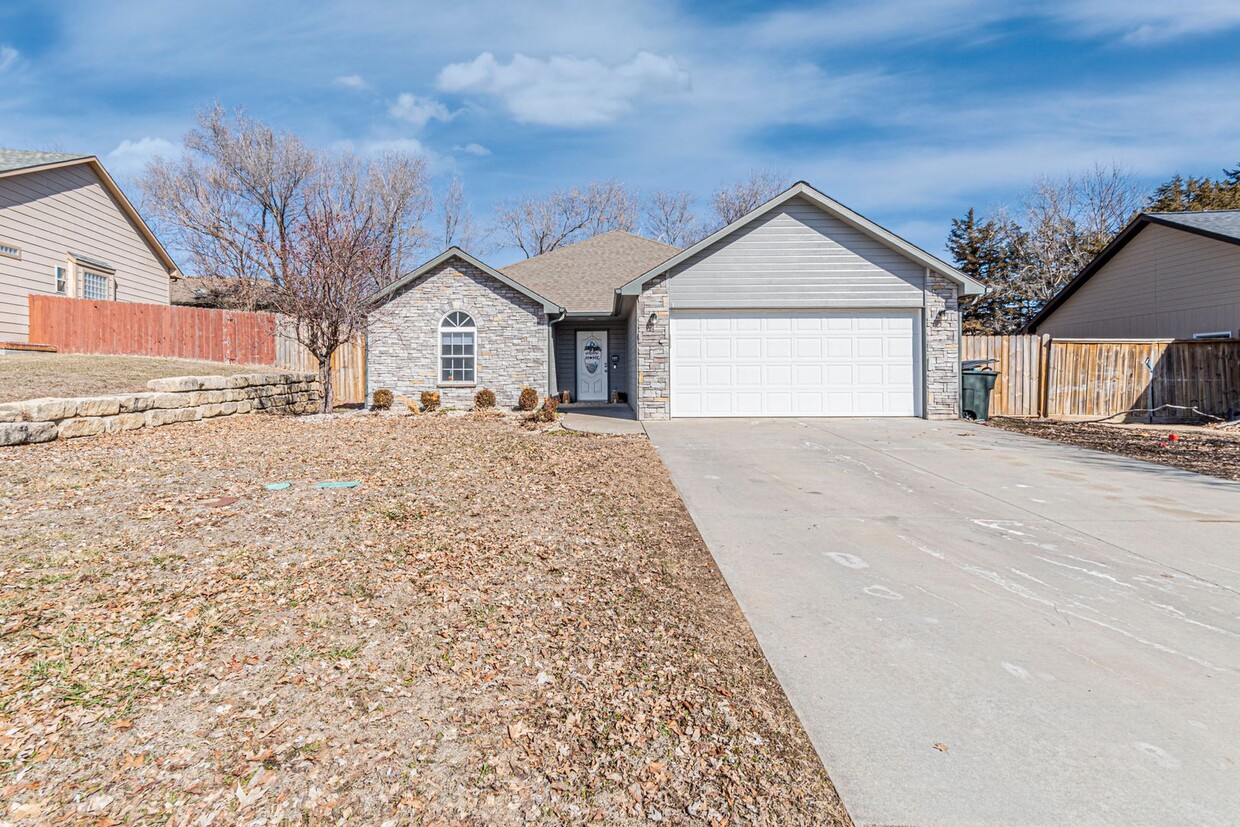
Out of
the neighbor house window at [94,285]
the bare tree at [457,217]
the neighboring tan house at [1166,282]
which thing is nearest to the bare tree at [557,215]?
the bare tree at [457,217]

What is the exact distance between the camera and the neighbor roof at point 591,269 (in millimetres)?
18172

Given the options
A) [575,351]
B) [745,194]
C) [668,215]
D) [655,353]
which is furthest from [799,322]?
[668,215]

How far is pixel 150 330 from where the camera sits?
17281 millimetres

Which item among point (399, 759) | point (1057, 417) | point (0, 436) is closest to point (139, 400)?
point (0, 436)

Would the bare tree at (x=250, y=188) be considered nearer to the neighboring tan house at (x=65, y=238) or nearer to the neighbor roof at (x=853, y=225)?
the neighboring tan house at (x=65, y=238)

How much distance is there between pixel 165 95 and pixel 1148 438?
101ft

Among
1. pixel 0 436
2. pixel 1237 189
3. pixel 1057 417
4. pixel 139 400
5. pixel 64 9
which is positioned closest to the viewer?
pixel 0 436

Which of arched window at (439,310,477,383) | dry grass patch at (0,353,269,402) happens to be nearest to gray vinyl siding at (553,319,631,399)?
arched window at (439,310,477,383)

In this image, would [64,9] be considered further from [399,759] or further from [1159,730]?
[1159,730]

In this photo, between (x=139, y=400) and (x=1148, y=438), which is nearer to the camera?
(x=139, y=400)

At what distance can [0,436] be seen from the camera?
23.2ft

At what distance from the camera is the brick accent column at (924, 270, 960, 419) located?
12.9 meters

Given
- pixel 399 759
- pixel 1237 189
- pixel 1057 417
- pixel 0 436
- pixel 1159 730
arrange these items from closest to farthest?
pixel 399 759
pixel 1159 730
pixel 0 436
pixel 1057 417
pixel 1237 189

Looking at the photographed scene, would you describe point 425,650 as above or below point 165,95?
below
